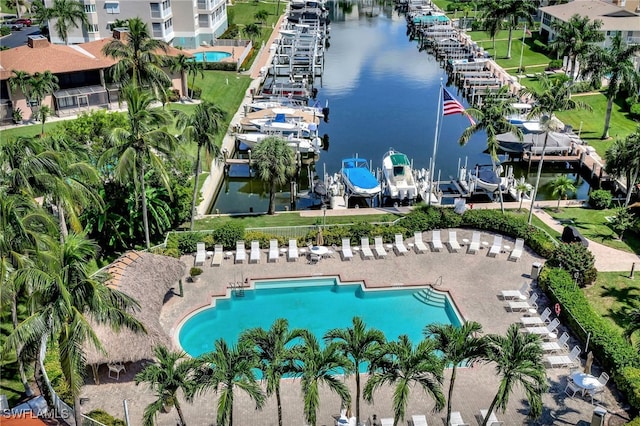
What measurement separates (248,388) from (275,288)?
15.0 meters

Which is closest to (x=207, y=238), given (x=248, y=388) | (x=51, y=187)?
(x=51, y=187)

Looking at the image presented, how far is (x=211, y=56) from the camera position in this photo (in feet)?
271

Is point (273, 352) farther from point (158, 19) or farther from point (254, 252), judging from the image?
point (158, 19)

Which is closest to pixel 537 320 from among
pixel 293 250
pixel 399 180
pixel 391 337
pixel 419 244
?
pixel 391 337

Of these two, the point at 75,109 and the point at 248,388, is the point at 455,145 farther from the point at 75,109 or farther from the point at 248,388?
the point at 248,388


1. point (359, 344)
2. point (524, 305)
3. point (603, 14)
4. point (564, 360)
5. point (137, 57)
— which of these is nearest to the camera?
point (359, 344)

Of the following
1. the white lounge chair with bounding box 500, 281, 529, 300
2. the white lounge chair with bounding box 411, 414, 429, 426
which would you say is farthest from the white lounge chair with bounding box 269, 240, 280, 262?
the white lounge chair with bounding box 411, 414, 429, 426

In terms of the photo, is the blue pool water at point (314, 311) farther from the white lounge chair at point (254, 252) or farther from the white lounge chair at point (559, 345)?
the white lounge chair at point (559, 345)

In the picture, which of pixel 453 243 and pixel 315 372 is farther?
pixel 453 243

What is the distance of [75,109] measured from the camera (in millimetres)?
59844

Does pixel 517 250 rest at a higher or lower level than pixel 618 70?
lower

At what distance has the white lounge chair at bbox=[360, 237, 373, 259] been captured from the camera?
1494 inches

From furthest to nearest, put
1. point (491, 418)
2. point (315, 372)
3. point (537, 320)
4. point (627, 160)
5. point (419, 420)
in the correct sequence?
point (627, 160)
point (537, 320)
point (491, 418)
point (419, 420)
point (315, 372)

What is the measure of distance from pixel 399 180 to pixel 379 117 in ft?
71.3
